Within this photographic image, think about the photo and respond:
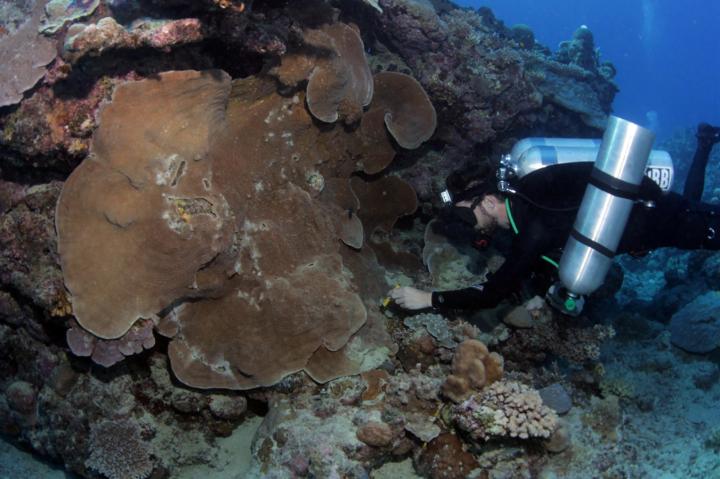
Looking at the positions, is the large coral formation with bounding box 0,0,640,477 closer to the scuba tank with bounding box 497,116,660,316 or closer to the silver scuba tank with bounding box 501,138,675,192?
the scuba tank with bounding box 497,116,660,316

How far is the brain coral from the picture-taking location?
12.8 ft

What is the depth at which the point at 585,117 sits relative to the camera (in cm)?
916

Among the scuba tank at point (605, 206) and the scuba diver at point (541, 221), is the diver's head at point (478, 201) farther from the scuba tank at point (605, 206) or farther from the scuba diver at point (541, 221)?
the scuba tank at point (605, 206)

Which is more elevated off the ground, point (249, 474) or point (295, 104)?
point (295, 104)

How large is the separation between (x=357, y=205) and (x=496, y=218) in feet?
6.21

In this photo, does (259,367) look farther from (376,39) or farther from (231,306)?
(376,39)

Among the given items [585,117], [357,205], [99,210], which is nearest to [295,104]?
[357,205]

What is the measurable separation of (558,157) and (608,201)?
108 centimetres

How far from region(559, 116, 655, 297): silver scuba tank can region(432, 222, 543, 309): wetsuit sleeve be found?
418 millimetres

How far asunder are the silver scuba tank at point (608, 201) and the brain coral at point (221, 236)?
7.38ft

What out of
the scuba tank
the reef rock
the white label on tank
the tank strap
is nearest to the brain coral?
the scuba tank

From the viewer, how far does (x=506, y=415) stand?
409cm

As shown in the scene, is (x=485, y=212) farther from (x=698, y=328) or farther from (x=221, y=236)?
(x=698, y=328)

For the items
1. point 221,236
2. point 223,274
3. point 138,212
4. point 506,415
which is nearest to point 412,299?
point 506,415
